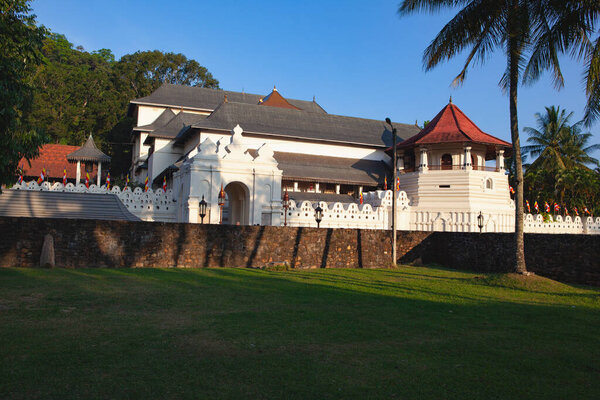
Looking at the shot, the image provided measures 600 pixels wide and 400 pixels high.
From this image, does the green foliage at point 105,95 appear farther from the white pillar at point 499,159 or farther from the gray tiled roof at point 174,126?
the white pillar at point 499,159

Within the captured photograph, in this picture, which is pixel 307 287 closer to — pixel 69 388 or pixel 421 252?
pixel 69 388

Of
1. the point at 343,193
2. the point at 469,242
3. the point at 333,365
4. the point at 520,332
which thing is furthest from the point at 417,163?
the point at 333,365

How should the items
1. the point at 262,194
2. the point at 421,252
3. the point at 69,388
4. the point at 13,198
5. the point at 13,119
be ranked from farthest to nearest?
the point at 262,194 → the point at 13,198 → the point at 421,252 → the point at 13,119 → the point at 69,388

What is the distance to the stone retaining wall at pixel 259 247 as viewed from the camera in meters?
14.1

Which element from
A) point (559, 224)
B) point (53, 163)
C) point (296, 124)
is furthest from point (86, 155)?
point (559, 224)

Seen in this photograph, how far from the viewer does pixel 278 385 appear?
15.8 feet

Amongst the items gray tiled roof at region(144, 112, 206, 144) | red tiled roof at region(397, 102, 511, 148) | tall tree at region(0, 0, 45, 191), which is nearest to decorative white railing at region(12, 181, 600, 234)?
red tiled roof at region(397, 102, 511, 148)

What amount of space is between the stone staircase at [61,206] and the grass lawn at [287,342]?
1145cm

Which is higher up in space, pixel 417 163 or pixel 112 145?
pixel 112 145

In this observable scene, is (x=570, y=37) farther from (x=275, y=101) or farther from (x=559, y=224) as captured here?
(x=275, y=101)

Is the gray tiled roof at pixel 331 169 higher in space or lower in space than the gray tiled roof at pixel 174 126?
lower

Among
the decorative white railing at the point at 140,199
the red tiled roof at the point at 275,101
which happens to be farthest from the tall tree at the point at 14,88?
the red tiled roof at the point at 275,101

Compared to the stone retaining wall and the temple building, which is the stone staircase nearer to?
the temple building

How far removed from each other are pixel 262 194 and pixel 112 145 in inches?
1385
